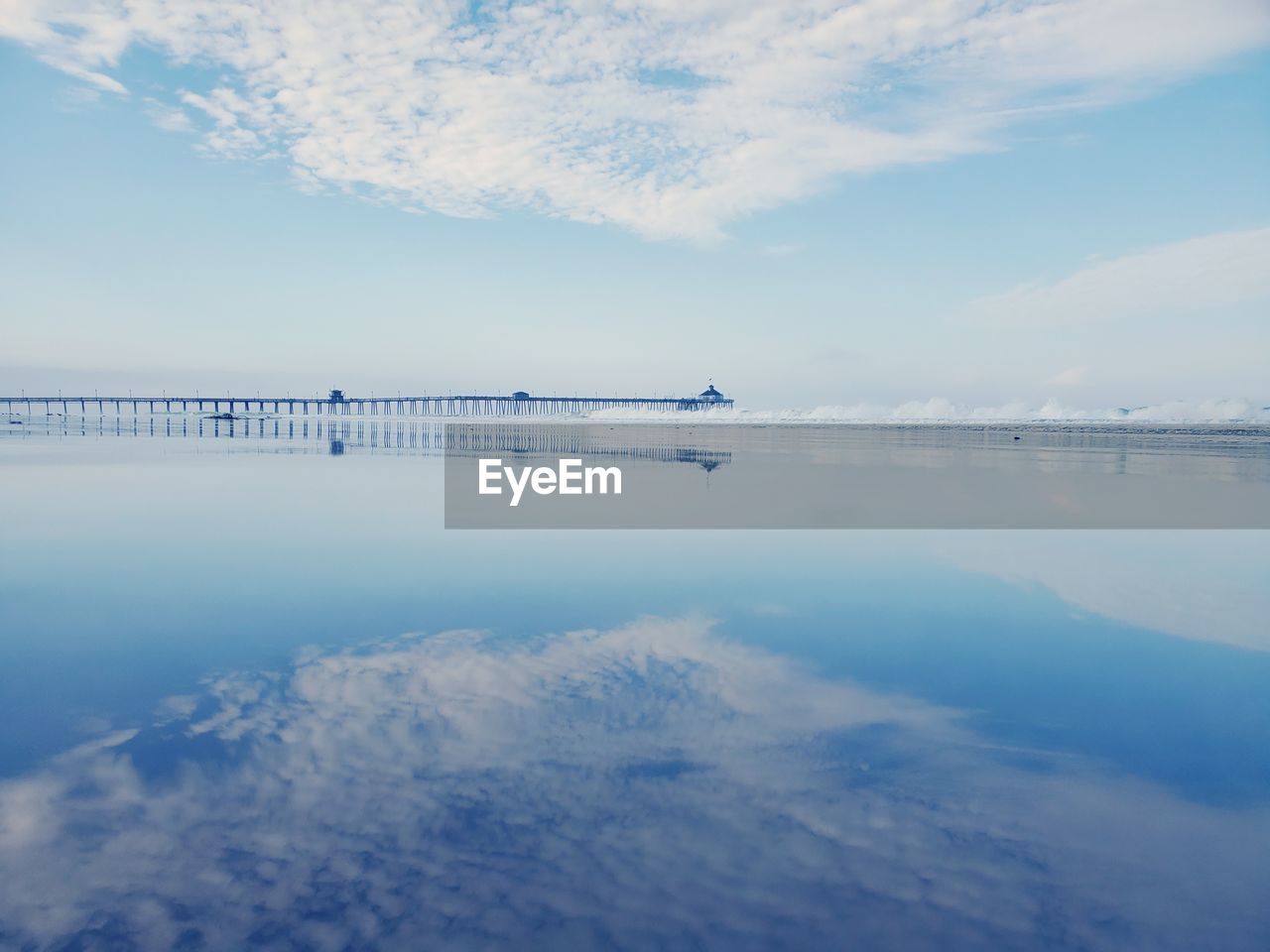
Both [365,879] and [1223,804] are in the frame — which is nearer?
[365,879]

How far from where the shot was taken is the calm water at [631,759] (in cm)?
437

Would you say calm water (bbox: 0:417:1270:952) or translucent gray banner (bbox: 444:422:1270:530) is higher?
translucent gray banner (bbox: 444:422:1270:530)

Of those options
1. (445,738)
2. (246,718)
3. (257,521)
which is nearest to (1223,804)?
(445,738)

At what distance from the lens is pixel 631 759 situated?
20.1 feet

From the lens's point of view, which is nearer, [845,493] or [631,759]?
[631,759]

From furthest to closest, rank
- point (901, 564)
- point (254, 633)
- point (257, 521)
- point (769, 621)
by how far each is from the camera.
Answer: point (257, 521) → point (901, 564) → point (769, 621) → point (254, 633)

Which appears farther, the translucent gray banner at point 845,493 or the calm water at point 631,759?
the translucent gray banner at point 845,493

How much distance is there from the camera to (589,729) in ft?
21.8

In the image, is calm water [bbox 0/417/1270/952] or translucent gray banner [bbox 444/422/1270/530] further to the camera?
translucent gray banner [bbox 444/422/1270/530]

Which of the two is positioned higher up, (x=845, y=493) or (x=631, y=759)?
(x=845, y=493)

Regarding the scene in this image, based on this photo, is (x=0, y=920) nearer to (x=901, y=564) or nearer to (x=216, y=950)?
(x=216, y=950)

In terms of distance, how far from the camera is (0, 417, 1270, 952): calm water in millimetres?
4371

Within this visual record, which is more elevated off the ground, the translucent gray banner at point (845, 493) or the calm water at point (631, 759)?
the translucent gray banner at point (845, 493)

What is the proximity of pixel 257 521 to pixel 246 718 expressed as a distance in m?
12.3
